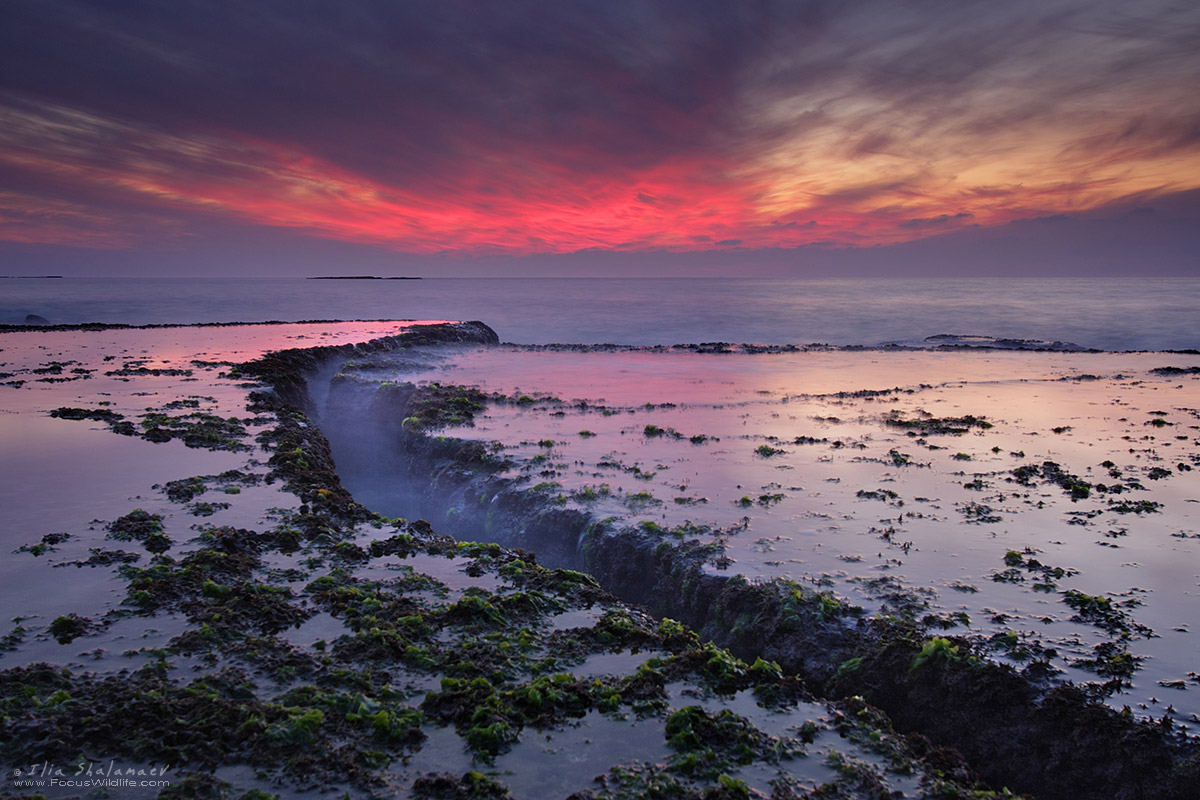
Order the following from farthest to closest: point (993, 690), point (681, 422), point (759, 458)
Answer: point (681, 422) → point (759, 458) → point (993, 690)

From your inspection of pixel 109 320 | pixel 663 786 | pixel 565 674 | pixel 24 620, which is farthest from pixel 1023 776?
pixel 109 320

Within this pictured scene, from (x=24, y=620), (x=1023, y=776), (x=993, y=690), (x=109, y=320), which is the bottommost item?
(x=1023, y=776)

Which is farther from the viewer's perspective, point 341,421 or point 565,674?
point 341,421

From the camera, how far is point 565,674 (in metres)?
4.82

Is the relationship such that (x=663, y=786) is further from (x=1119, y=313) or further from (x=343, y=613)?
(x=1119, y=313)

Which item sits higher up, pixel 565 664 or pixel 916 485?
pixel 916 485

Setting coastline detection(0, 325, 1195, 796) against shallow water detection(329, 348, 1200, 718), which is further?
shallow water detection(329, 348, 1200, 718)

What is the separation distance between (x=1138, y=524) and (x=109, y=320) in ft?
237

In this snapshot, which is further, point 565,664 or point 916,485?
point 916,485

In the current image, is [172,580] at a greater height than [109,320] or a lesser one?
lesser

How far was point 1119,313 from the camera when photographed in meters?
60.6

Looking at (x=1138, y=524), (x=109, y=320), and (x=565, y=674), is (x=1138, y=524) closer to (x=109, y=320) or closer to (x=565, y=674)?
(x=565, y=674)

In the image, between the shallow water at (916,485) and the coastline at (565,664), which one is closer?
the coastline at (565,664)

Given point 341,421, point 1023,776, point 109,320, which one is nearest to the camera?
point 1023,776
